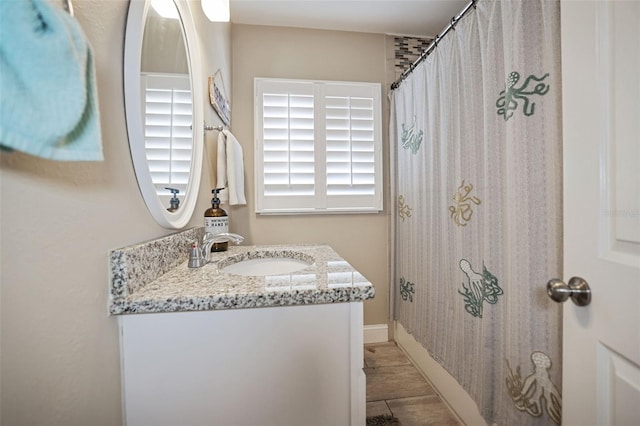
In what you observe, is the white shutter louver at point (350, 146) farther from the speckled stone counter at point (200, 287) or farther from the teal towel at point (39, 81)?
the teal towel at point (39, 81)

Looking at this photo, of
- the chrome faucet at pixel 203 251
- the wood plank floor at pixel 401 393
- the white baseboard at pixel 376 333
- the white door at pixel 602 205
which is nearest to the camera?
the white door at pixel 602 205

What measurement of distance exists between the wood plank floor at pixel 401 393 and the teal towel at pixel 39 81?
161cm

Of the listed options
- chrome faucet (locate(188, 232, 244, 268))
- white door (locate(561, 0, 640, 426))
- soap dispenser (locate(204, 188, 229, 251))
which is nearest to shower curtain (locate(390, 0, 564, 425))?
white door (locate(561, 0, 640, 426))

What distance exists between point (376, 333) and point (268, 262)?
124 centimetres

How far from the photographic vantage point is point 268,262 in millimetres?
1255

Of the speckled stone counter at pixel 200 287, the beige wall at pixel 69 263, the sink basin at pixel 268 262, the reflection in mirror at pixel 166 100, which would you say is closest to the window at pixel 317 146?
the sink basin at pixel 268 262

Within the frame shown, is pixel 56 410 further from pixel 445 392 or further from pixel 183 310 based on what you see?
pixel 445 392

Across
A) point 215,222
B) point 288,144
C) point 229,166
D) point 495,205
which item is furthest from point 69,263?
point 288,144

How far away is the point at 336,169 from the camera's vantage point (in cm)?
193

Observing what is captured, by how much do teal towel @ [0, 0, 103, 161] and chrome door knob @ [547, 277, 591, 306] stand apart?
3.13 feet

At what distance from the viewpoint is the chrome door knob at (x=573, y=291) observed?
56 cm

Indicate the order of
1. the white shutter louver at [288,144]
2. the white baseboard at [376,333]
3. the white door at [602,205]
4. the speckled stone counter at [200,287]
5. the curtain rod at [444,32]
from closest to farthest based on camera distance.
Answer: the white door at [602,205]
the speckled stone counter at [200,287]
the curtain rod at [444,32]
the white shutter louver at [288,144]
the white baseboard at [376,333]

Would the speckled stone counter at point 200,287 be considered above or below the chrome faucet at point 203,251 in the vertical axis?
below

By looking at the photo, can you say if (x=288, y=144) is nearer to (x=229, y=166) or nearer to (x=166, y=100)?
(x=229, y=166)
